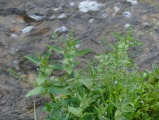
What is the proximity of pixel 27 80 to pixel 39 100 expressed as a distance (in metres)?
0.20

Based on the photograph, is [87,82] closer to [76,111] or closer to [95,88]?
[95,88]

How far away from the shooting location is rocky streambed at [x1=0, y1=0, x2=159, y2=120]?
3217 mm

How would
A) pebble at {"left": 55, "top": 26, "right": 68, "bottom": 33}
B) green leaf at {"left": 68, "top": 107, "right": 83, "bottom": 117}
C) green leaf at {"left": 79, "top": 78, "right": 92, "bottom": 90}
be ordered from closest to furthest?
green leaf at {"left": 68, "top": 107, "right": 83, "bottom": 117} < green leaf at {"left": 79, "top": 78, "right": 92, "bottom": 90} < pebble at {"left": 55, "top": 26, "right": 68, "bottom": 33}

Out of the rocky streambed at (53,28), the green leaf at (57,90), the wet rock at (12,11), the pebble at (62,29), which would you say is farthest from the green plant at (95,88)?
the wet rock at (12,11)

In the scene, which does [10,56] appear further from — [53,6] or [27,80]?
[53,6]

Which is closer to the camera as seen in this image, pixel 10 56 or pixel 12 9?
pixel 10 56

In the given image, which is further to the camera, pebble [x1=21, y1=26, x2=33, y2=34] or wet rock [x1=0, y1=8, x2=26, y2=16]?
wet rock [x1=0, y1=8, x2=26, y2=16]

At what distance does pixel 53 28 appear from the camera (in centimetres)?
367

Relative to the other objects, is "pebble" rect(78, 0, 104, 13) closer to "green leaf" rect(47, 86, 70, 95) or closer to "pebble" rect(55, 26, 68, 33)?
"pebble" rect(55, 26, 68, 33)

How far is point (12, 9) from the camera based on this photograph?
392 cm

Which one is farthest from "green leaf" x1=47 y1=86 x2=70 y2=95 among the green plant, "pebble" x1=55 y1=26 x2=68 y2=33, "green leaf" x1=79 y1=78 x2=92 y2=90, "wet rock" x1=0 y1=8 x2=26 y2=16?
"wet rock" x1=0 y1=8 x2=26 y2=16

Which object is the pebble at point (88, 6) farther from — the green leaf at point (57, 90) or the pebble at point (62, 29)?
the green leaf at point (57, 90)

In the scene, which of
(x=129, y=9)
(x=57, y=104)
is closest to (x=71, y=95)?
(x=57, y=104)

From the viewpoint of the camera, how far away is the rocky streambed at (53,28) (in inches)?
127
